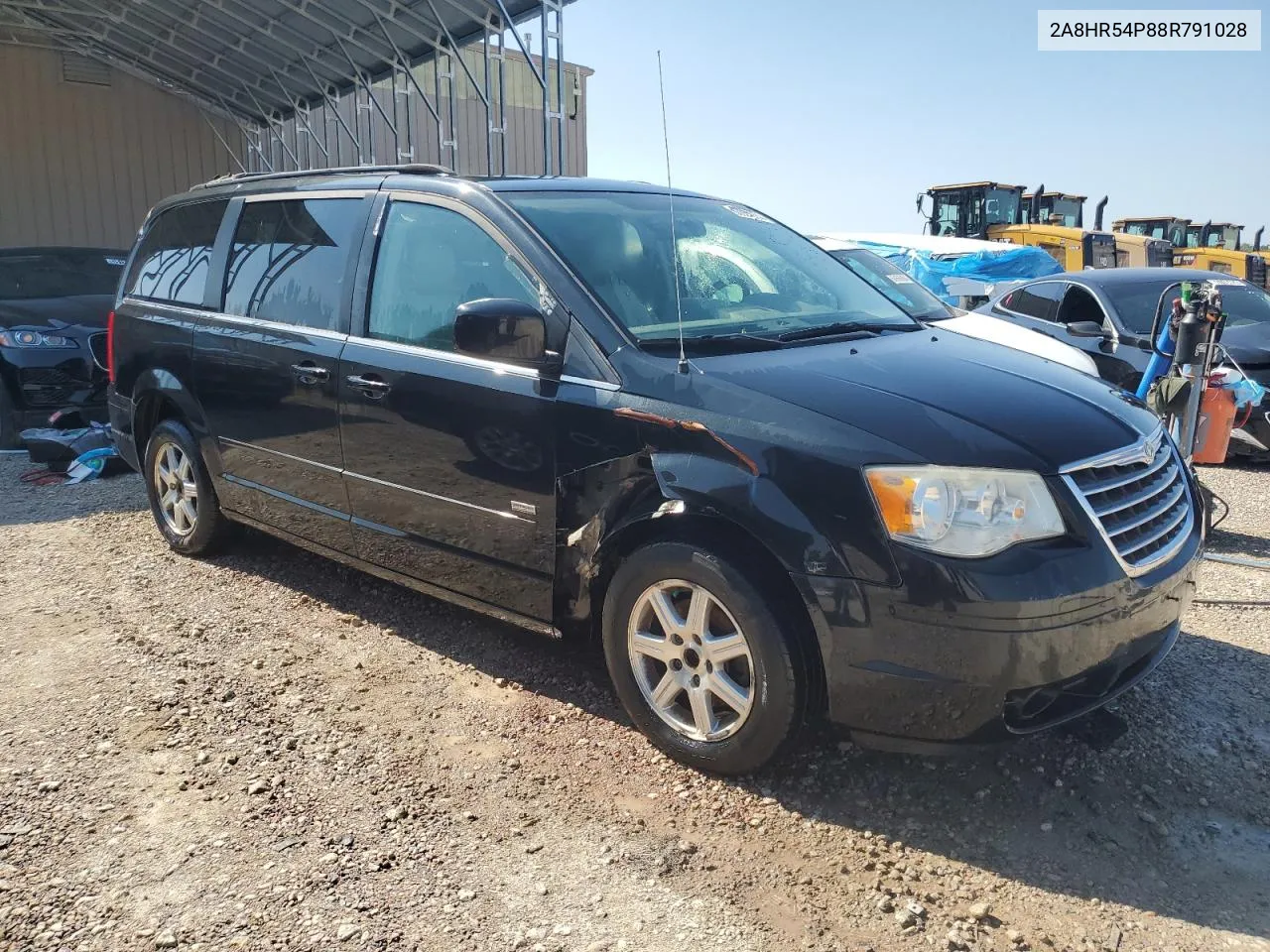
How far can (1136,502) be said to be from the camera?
2768 mm

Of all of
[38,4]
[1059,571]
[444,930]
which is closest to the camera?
[444,930]

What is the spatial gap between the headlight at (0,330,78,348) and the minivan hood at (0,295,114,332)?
0.15ft

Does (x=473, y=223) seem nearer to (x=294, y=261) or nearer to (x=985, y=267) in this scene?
(x=294, y=261)

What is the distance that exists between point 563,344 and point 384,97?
54.9ft

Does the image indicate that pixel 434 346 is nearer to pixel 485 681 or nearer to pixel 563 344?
pixel 563 344

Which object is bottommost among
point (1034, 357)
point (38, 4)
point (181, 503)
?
point (181, 503)

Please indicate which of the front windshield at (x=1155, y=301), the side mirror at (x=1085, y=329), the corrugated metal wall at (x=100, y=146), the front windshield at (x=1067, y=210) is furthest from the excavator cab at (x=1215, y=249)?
the corrugated metal wall at (x=100, y=146)

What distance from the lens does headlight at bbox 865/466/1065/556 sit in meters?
2.46

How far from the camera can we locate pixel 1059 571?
A: 246 cm

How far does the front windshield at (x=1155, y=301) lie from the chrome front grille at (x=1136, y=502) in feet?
16.8

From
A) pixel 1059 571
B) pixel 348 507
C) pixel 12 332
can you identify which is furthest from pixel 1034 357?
pixel 12 332

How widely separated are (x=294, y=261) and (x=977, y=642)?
3234 mm

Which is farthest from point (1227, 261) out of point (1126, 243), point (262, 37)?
point (262, 37)

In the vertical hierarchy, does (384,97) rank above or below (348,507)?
above
